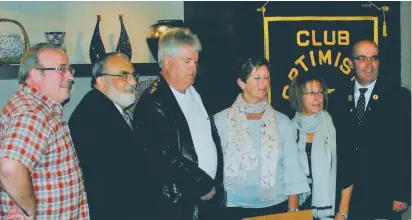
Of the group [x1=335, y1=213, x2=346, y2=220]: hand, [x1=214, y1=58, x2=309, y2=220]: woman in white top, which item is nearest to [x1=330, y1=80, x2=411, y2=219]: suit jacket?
[x1=335, y1=213, x2=346, y2=220]: hand

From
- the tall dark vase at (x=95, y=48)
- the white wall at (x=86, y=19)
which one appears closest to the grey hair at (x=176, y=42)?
the tall dark vase at (x=95, y=48)

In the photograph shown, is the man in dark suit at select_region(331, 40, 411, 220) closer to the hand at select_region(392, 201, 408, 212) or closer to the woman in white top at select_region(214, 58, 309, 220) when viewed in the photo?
the hand at select_region(392, 201, 408, 212)

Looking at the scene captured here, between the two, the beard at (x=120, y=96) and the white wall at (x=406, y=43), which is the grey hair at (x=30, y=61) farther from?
the white wall at (x=406, y=43)

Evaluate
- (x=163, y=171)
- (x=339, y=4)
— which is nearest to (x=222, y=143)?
(x=163, y=171)

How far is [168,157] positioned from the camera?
2.86 meters

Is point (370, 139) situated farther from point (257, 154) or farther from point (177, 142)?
point (177, 142)

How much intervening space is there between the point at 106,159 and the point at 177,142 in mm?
336

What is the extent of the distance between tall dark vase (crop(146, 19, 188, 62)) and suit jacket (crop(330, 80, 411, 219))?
3.90ft

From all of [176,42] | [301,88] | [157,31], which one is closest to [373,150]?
[301,88]

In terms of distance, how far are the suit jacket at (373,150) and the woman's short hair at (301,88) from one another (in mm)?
202

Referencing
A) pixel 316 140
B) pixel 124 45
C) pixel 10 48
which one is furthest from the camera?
pixel 124 45

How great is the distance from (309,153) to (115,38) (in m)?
1.70

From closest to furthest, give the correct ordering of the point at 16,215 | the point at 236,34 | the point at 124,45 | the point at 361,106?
the point at 16,215 < the point at 361,106 < the point at 236,34 < the point at 124,45

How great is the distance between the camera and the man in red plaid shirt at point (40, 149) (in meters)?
2.34
